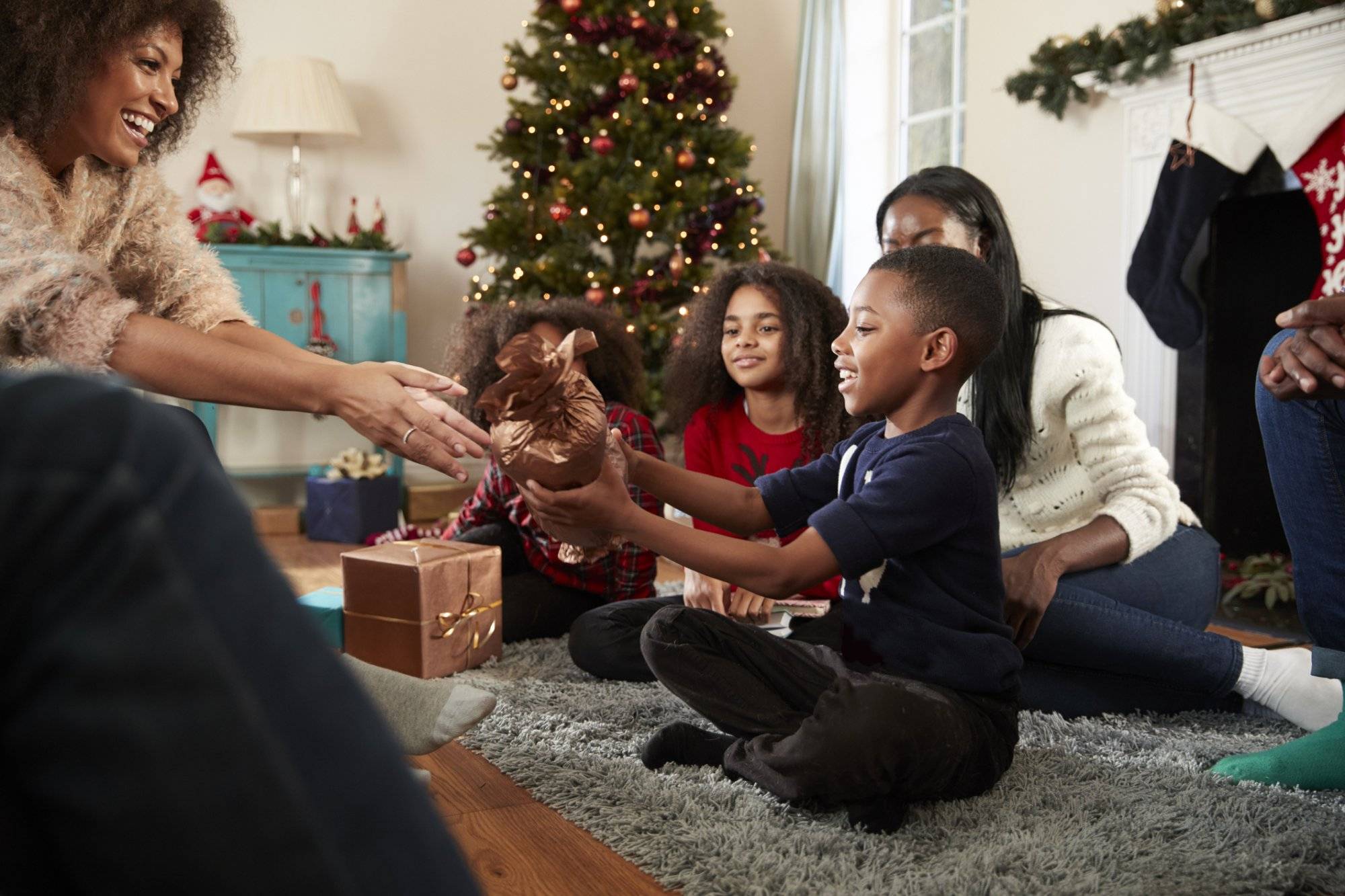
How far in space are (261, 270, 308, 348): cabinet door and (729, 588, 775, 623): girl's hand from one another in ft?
A: 9.10

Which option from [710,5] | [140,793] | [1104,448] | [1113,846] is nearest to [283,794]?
[140,793]

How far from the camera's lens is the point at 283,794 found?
A: 355mm

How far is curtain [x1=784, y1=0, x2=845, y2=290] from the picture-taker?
5.23 m

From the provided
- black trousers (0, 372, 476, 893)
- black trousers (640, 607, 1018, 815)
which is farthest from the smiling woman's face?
black trousers (0, 372, 476, 893)

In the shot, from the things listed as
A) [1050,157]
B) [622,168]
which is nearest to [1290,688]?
[1050,157]

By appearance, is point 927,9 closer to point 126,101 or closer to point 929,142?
point 929,142

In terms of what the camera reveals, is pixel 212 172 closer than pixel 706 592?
No

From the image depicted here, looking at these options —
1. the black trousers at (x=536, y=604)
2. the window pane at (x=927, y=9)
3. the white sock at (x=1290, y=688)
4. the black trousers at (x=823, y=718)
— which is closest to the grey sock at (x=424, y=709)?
the black trousers at (x=823, y=718)

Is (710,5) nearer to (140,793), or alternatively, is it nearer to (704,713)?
(704,713)

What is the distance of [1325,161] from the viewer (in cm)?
285

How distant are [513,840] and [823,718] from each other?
0.39 m

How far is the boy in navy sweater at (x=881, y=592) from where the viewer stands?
4.32ft

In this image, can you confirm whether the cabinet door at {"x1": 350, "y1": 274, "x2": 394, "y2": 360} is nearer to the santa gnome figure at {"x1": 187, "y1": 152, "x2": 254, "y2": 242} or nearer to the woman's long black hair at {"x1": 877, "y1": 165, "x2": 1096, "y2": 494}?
the santa gnome figure at {"x1": 187, "y1": 152, "x2": 254, "y2": 242}

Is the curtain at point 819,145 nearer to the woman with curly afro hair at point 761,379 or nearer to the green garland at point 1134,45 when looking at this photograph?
the green garland at point 1134,45
